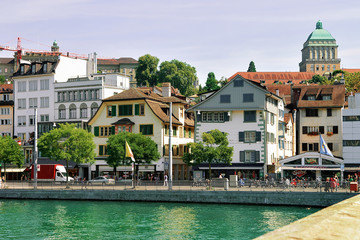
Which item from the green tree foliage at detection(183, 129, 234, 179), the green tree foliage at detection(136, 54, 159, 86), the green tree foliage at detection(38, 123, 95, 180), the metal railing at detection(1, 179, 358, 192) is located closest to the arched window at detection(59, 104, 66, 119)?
the green tree foliage at detection(38, 123, 95, 180)

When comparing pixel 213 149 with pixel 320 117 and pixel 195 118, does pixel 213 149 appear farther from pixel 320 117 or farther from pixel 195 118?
pixel 320 117

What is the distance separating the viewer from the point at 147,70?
14225 centimetres

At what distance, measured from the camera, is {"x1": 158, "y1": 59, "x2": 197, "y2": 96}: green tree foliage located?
139275 millimetres

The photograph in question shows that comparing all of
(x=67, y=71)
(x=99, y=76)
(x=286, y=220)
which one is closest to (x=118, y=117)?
(x=99, y=76)

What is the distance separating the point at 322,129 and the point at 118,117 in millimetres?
28163

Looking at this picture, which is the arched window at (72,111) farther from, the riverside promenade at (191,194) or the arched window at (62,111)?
the riverside promenade at (191,194)

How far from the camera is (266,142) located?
213ft

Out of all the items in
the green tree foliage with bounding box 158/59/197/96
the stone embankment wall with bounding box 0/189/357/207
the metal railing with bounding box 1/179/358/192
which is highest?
the green tree foliage with bounding box 158/59/197/96

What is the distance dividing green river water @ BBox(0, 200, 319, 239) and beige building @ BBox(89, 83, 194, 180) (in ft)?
63.2

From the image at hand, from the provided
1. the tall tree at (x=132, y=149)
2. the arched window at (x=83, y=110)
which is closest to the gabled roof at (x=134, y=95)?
the arched window at (x=83, y=110)

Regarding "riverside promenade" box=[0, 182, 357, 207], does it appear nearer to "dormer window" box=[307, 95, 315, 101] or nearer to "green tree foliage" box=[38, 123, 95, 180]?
"green tree foliage" box=[38, 123, 95, 180]

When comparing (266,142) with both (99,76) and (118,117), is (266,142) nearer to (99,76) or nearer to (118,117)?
(118,117)

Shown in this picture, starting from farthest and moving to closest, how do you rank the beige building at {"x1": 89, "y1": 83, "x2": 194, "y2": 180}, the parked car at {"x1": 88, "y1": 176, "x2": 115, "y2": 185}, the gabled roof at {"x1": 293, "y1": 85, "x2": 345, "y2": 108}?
the gabled roof at {"x1": 293, "y1": 85, "x2": 345, "y2": 108}
the beige building at {"x1": 89, "y1": 83, "x2": 194, "y2": 180}
the parked car at {"x1": 88, "y1": 176, "x2": 115, "y2": 185}

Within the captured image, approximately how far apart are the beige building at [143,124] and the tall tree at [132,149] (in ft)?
13.5
